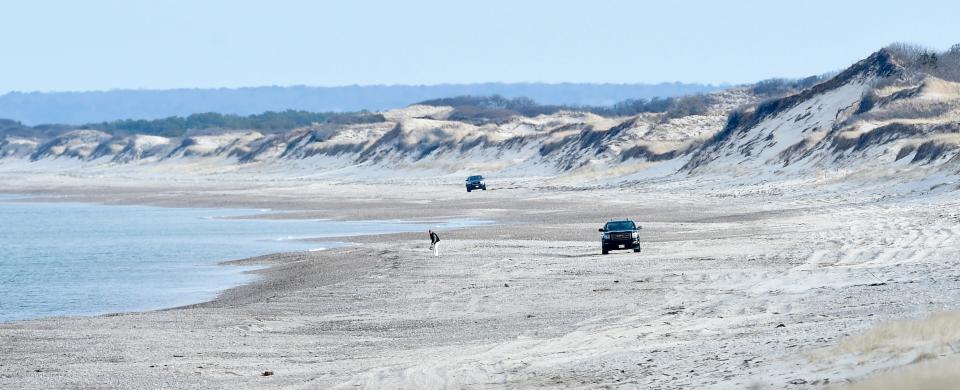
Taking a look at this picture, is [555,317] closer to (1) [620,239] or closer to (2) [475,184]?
(1) [620,239]

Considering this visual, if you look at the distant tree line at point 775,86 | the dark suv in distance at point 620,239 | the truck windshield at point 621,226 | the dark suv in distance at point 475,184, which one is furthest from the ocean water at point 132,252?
the distant tree line at point 775,86

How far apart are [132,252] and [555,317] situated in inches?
905

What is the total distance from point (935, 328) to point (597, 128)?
9951 cm

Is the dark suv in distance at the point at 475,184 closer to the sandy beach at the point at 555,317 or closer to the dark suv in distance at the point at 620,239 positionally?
the sandy beach at the point at 555,317

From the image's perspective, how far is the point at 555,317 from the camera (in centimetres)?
2144

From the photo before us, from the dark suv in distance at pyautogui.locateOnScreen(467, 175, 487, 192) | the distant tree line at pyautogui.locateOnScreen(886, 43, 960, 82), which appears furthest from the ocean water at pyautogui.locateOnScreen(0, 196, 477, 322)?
the distant tree line at pyautogui.locateOnScreen(886, 43, 960, 82)

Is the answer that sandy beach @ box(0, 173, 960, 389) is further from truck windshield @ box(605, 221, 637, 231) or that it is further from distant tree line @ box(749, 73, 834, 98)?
distant tree line @ box(749, 73, 834, 98)

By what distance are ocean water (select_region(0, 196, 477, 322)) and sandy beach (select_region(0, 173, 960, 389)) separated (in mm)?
1787

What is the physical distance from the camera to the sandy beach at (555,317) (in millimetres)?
14672

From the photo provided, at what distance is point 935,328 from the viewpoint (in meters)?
13.3

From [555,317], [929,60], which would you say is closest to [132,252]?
[555,317]

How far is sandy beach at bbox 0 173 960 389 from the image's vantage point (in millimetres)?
14672

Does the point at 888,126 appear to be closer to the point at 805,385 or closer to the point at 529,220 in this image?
the point at 529,220

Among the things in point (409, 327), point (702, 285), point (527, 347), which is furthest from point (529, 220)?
point (527, 347)
